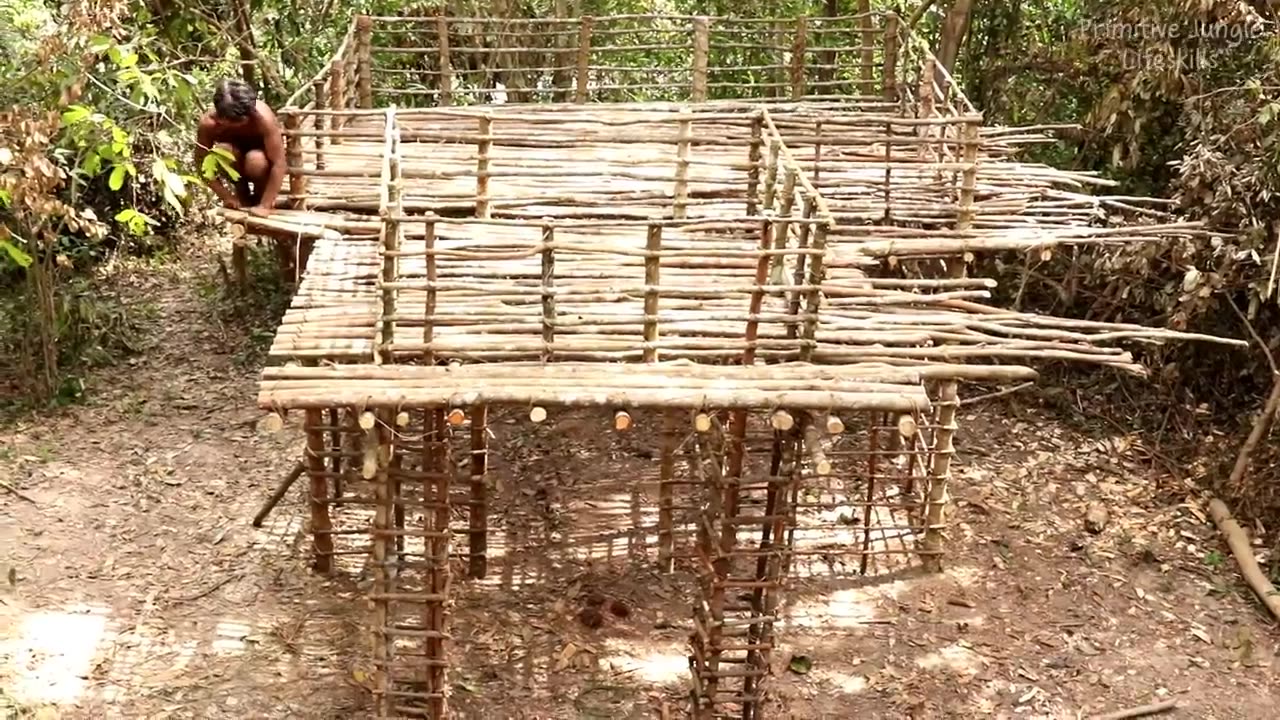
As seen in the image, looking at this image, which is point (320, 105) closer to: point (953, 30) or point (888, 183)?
point (888, 183)

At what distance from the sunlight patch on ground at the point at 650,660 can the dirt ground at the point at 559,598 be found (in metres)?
0.02

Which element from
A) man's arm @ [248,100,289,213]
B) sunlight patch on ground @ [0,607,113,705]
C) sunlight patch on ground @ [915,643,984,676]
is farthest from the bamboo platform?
sunlight patch on ground @ [0,607,113,705]

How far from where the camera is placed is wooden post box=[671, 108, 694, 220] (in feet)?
26.4

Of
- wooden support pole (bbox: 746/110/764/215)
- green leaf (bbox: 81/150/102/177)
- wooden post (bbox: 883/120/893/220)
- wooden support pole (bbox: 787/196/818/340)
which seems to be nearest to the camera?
wooden support pole (bbox: 787/196/818/340)

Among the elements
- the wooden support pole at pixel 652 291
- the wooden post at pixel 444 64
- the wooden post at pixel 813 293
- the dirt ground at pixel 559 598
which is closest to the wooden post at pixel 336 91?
the wooden post at pixel 444 64

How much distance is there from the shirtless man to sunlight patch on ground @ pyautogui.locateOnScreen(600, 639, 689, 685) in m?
3.68

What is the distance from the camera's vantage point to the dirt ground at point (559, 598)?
7.48 meters

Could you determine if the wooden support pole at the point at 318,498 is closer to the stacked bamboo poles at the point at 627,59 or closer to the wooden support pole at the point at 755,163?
the wooden support pole at the point at 755,163

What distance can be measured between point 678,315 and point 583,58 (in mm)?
5865

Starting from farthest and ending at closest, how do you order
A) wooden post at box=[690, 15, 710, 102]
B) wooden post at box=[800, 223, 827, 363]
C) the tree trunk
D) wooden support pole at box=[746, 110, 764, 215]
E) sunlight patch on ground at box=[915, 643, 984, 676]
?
wooden post at box=[690, 15, 710, 102] < the tree trunk < wooden support pole at box=[746, 110, 764, 215] < sunlight patch on ground at box=[915, 643, 984, 676] < wooden post at box=[800, 223, 827, 363]

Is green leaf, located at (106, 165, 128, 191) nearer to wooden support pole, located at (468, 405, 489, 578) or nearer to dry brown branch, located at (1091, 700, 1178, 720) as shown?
wooden support pole, located at (468, 405, 489, 578)

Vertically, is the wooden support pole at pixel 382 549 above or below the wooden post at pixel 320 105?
below

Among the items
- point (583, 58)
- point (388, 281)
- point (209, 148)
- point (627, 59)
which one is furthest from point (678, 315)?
point (627, 59)

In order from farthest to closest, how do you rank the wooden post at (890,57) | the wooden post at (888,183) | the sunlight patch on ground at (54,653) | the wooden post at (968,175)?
the wooden post at (890,57) → the wooden post at (888,183) → the wooden post at (968,175) → the sunlight patch on ground at (54,653)
